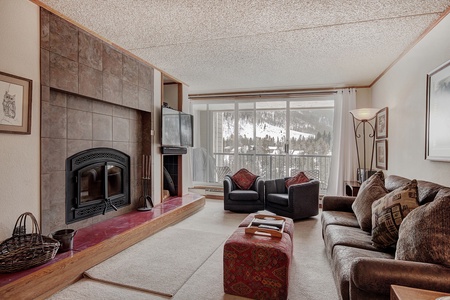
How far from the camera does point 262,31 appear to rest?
9.04ft

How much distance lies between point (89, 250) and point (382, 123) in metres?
4.49

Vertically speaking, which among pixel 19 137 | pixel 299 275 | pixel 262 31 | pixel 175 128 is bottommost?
pixel 299 275

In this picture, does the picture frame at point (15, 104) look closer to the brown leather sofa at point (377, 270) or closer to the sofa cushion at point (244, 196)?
the brown leather sofa at point (377, 270)

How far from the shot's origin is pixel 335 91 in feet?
16.9

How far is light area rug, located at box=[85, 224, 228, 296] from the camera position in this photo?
217cm

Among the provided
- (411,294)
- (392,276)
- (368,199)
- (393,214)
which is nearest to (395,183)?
(368,199)

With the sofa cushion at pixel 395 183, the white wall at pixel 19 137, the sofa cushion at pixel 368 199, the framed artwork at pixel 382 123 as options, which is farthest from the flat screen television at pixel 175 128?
the framed artwork at pixel 382 123

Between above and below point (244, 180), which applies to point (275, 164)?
above

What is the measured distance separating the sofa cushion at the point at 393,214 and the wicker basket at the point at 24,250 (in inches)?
103

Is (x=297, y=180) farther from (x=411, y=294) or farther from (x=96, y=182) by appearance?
(x=411, y=294)

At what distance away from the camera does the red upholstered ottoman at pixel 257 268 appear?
6.25 feet

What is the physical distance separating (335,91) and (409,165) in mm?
2526

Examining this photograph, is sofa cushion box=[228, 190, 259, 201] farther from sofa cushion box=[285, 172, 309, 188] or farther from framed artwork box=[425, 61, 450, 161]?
framed artwork box=[425, 61, 450, 161]

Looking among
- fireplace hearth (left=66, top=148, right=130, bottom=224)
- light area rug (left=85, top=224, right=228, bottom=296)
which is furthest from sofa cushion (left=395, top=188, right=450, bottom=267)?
fireplace hearth (left=66, top=148, right=130, bottom=224)
